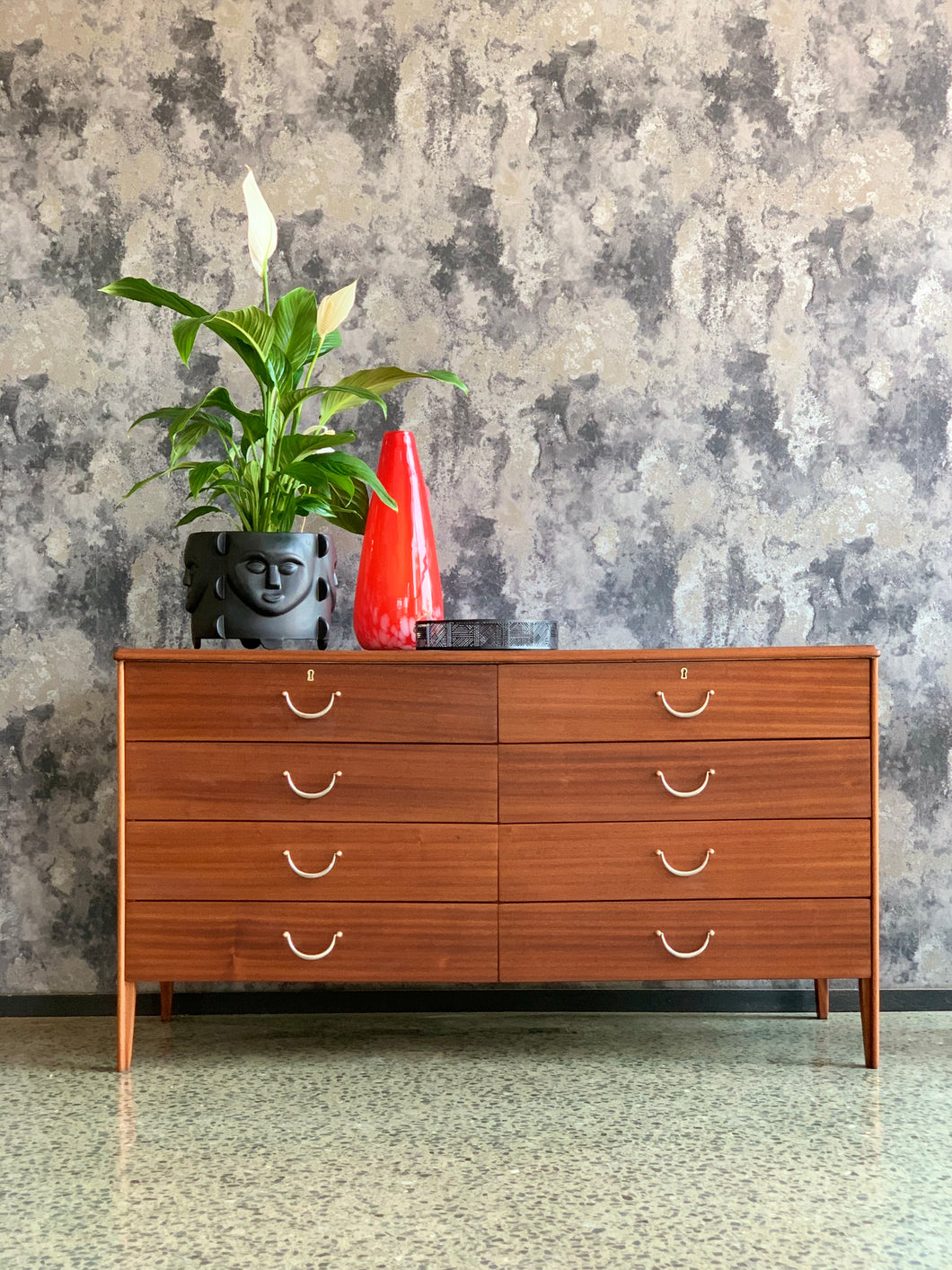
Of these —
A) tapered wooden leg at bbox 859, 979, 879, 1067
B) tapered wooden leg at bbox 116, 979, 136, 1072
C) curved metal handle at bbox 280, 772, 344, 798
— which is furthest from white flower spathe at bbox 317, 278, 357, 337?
tapered wooden leg at bbox 859, 979, 879, 1067

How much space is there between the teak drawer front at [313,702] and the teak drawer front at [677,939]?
1.21 feet

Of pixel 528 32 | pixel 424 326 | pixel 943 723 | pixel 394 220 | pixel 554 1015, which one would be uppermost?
pixel 528 32

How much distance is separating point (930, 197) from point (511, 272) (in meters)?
0.98

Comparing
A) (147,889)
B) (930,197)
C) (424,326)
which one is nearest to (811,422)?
(930,197)

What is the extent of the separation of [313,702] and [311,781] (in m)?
0.15

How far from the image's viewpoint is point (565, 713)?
1970 mm

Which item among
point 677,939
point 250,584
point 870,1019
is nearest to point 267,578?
point 250,584

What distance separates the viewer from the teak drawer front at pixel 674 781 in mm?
1969

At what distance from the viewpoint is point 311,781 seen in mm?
1977

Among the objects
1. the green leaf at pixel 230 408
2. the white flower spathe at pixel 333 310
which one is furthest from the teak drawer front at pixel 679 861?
the white flower spathe at pixel 333 310

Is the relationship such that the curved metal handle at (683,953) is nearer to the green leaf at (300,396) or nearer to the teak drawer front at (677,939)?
the teak drawer front at (677,939)

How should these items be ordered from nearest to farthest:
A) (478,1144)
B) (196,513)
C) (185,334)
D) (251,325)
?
(478,1144) → (185,334) → (251,325) → (196,513)

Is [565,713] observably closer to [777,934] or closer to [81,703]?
[777,934]

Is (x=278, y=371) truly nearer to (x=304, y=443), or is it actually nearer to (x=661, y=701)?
(x=304, y=443)
